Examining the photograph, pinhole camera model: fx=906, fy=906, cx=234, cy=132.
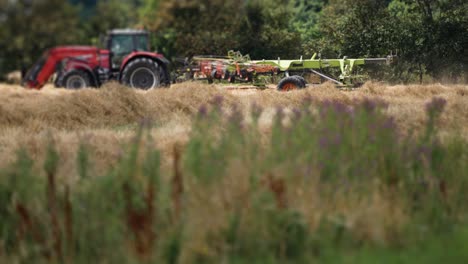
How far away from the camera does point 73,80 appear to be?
90.6 ft

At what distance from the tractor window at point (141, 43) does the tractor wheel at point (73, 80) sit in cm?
185

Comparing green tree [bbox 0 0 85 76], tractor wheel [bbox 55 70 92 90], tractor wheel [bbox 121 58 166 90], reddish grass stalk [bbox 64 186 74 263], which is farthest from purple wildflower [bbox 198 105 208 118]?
green tree [bbox 0 0 85 76]

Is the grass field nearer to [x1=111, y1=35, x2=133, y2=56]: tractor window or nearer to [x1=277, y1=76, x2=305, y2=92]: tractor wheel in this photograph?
[x1=277, y1=76, x2=305, y2=92]: tractor wheel

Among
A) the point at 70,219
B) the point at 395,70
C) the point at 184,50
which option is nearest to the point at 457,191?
the point at 70,219

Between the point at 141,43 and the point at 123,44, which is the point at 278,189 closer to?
the point at 141,43

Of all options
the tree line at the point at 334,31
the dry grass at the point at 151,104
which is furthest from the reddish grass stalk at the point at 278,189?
the tree line at the point at 334,31

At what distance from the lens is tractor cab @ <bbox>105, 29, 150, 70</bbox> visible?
91.7 ft

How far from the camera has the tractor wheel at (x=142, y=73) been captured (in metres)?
25.9

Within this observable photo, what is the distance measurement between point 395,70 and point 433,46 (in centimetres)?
121

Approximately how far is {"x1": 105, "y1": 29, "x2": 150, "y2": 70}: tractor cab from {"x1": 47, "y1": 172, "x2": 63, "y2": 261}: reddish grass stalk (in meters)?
19.8

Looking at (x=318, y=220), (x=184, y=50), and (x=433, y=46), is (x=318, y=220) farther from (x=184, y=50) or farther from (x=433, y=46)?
(x=184, y=50)

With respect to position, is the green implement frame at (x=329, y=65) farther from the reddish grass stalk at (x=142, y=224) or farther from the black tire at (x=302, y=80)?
the reddish grass stalk at (x=142, y=224)

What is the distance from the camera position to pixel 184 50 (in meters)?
31.5

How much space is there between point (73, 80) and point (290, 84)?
11048 mm
